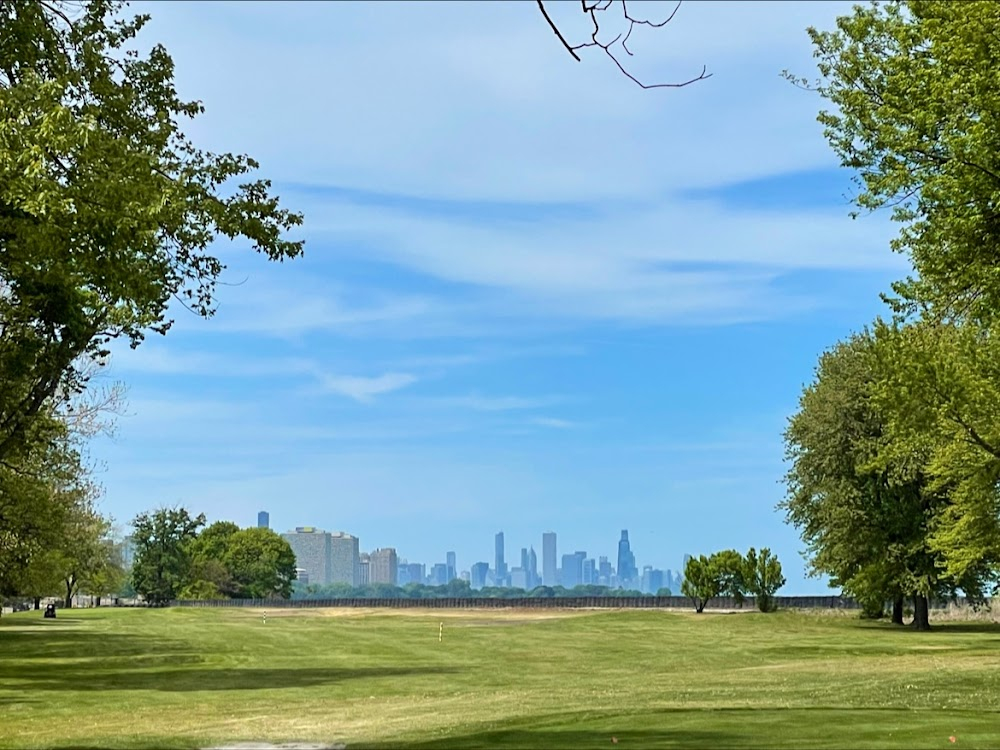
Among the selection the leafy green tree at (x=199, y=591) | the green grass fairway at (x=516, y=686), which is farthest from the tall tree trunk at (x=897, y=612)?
the leafy green tree at (x=199, y=591)

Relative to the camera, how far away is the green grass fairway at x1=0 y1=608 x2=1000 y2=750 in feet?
60.3

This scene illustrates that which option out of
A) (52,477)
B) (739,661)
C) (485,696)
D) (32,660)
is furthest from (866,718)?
(32,660)

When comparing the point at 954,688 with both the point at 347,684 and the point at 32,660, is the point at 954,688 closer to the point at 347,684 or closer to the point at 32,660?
the point at 347,684

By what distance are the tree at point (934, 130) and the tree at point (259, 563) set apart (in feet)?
515

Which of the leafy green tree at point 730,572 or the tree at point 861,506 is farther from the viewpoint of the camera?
the leafy green tree at point 730,572

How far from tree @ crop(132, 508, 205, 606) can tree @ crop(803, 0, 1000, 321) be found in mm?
136373

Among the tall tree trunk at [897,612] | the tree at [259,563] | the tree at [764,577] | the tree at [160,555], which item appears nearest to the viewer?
the tall tree trunk at [897,612]

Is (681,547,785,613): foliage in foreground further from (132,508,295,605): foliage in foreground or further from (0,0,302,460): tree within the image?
(132,508,295,605): foliage in foreground

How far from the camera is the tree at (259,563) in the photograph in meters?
175

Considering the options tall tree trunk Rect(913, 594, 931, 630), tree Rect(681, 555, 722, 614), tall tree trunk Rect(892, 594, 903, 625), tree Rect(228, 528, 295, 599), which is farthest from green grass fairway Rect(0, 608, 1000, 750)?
tree Rect(228, 528, 295, 599)

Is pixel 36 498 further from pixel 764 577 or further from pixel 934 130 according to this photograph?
pixel 764 577

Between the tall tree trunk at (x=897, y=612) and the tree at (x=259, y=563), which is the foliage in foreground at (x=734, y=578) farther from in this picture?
the tree at (x=259, y=563)

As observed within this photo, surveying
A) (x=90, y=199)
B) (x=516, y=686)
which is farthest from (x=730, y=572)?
(x=90, y=199)

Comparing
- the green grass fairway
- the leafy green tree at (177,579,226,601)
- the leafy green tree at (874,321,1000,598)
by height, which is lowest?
the green grass fairway
